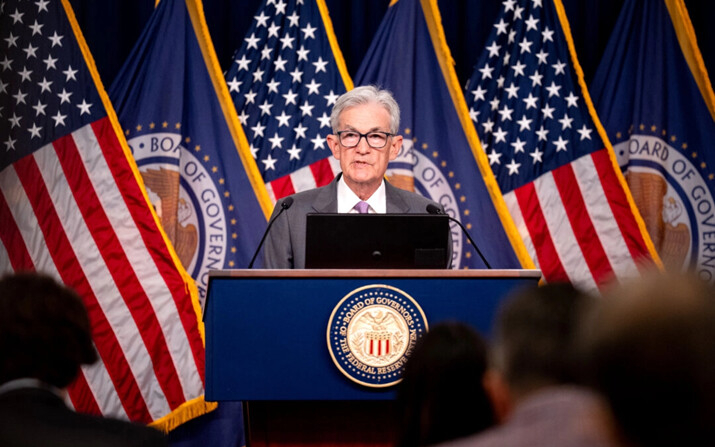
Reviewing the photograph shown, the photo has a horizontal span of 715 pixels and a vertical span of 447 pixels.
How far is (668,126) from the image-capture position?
18.0 ft

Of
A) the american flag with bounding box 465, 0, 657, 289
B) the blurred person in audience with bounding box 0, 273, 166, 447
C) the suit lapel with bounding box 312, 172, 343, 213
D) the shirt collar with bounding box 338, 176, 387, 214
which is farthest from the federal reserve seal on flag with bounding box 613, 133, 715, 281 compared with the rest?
the blurred person in audience with bounding box 0, 273, 166, 447

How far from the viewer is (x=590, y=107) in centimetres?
532

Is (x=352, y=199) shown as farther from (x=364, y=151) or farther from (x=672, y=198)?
(x=672, y=198)

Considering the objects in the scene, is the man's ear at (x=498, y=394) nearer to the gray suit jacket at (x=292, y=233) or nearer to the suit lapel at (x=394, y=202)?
the gray suit jacket at (x=292, y=233)

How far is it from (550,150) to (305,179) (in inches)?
62.8

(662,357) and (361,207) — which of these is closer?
(662,357)

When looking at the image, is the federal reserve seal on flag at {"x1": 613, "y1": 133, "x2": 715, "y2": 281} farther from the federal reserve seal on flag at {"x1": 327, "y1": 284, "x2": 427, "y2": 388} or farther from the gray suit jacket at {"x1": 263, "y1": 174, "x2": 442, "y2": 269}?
the federal reserve seal on flag at {"x1": 327, "y1": 284, "x2": 427, "y2": 388}

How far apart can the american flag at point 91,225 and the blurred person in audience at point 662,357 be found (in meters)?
4.19

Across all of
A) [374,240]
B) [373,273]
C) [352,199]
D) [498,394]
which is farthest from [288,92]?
[498,394]

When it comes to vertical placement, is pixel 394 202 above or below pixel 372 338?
above

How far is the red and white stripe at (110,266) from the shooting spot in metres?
4.74

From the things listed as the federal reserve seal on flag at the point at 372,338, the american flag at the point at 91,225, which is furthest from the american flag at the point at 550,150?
the federal reserve seal on flag at the point at 372,338

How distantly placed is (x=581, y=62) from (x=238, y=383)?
4.11 metres

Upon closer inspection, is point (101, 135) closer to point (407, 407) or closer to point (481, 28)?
point (481, 28)
